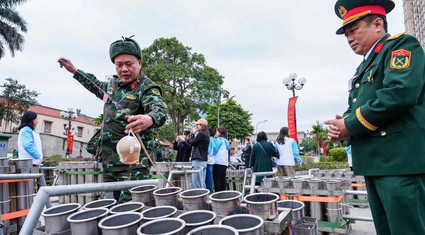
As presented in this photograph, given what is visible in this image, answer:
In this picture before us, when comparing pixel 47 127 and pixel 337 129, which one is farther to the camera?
pixel 47 127

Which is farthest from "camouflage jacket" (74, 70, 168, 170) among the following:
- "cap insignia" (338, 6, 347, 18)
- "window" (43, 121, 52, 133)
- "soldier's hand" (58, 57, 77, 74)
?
"window" (43, 121, 52, 133)

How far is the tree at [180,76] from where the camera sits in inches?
1158

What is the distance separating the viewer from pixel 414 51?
1.64 m

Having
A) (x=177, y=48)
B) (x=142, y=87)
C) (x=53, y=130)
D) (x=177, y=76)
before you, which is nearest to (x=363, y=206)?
(x=142, y=87)

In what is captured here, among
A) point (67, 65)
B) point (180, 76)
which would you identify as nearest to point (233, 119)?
point (180, 76)

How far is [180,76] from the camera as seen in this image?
1163 inches

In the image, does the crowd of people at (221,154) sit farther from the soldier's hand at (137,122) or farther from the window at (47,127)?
the window at (47,127)

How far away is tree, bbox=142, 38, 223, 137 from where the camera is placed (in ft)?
96.5

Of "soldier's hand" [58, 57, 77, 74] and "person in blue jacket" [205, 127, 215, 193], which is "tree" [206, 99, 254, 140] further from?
"soldier's hand" [58, 57, 77, 74]

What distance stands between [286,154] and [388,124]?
5996 millimetres

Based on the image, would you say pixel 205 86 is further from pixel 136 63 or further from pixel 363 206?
pixel 136 63

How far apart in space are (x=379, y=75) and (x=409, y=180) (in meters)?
0.69

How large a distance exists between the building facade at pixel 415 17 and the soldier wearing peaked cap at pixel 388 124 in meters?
76.3

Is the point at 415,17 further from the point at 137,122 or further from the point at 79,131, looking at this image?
the point at 137,122
